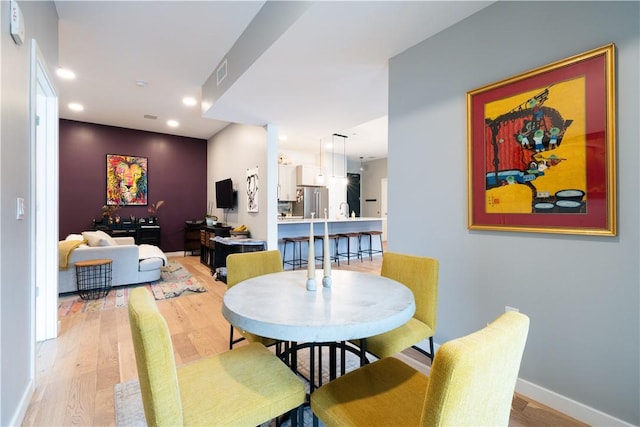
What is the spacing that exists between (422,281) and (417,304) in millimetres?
150

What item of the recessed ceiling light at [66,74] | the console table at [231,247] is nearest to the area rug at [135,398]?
the console table at [231,247]

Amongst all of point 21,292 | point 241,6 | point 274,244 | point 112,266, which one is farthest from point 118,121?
point 21,292

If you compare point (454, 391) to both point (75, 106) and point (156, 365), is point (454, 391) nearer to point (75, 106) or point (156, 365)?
point (156, 365)

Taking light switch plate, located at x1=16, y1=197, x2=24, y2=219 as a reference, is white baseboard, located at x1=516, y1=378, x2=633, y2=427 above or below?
below

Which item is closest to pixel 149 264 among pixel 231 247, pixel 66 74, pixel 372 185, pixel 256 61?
pixel 231 247

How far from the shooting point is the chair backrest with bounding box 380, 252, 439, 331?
178 centimetres

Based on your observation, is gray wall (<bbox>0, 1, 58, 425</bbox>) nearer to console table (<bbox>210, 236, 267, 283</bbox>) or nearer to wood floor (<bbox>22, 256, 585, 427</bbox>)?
wood floor (<bbox>22, 256, 585, 427</bbox>)

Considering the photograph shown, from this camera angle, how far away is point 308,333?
101cm

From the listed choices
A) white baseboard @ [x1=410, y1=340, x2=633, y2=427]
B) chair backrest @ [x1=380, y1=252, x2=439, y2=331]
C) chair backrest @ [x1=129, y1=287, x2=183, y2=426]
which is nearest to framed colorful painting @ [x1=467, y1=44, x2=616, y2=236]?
chair backrest @ [x1=380, y1=252, x2=439, y2=331]

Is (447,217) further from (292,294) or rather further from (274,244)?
(274,244)

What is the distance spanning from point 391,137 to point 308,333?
2.12 metres

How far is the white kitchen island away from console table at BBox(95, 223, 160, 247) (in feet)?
9.35

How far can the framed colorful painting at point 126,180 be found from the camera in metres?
6.35

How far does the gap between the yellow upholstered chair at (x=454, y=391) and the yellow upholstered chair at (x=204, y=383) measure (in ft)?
0.57
